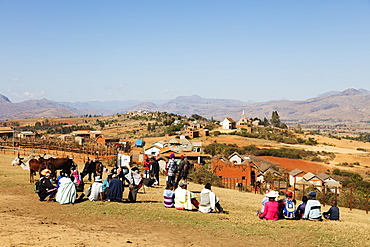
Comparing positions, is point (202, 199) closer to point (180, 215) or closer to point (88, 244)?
point (180, 215)

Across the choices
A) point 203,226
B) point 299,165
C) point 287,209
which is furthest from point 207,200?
point 299,165

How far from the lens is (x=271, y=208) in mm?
12766

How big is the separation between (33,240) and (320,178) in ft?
138

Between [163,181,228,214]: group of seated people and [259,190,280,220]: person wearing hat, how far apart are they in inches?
62.9

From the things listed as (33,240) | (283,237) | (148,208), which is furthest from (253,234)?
(33,240)

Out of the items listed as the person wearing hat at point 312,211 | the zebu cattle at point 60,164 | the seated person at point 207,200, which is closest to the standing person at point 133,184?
the seated person at point 207,200

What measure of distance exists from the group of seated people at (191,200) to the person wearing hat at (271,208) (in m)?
1.60

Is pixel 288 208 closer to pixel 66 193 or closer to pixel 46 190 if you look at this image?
pixel 66 193

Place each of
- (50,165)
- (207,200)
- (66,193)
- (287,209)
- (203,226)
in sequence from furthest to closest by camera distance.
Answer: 1. (50,165)
2. (66,193)
3. (207,200)
4. (287,209)
5. (203,226)

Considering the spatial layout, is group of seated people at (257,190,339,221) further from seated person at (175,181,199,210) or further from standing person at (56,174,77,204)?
standing person at (56,174,77,204)

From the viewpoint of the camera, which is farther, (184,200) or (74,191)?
(74,191)

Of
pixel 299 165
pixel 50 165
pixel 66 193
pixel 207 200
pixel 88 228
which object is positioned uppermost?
pixel 50 165

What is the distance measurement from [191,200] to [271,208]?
2.83 metres

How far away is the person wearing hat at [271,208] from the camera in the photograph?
12703mm
